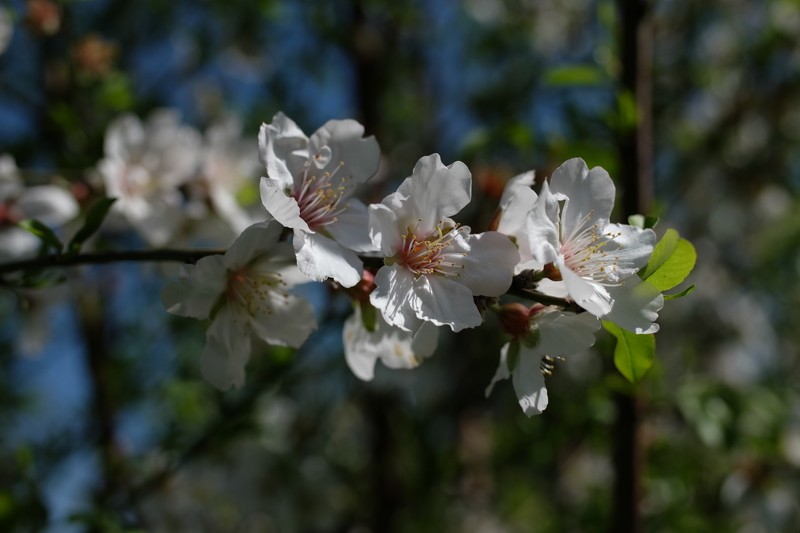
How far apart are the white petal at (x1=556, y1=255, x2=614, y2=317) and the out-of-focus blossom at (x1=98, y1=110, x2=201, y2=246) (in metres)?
0.90

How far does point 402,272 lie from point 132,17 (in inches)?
108

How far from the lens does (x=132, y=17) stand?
3.15m

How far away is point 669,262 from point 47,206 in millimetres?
1141

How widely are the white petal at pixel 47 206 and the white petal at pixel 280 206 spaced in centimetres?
72

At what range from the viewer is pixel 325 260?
861mm

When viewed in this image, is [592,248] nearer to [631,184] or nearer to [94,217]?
[94,217]

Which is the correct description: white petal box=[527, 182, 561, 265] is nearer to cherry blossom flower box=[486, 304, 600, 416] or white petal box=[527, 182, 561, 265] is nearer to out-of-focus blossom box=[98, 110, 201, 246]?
cherry blossom flower box=[486, 304, 600, 416]

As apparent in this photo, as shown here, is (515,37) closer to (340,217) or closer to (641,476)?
(641,476)

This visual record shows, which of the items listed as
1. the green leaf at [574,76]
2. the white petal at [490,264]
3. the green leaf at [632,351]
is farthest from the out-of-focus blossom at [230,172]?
the green leaf at [632,351]

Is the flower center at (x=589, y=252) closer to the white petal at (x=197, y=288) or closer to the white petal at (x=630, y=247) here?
the white petal at (x=630, y=247)

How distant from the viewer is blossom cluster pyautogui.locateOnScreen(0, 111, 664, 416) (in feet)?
2.82

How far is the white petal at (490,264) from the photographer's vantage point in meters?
0.86

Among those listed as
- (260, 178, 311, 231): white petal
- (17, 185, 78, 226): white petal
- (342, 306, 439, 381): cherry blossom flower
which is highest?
(260, 178, 311, 231): white petal

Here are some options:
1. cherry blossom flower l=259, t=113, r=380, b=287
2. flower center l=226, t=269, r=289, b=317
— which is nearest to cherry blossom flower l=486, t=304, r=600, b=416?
cherry blossom flower l=259, t=113, r=380, b=287
